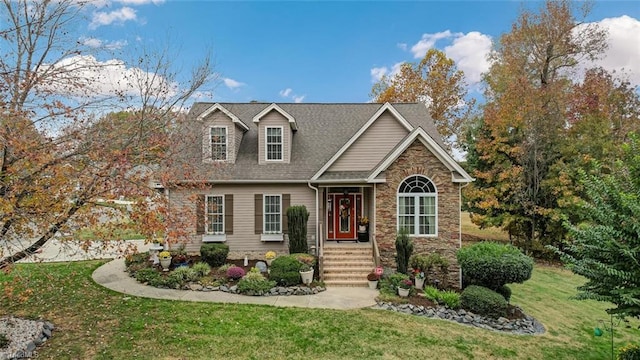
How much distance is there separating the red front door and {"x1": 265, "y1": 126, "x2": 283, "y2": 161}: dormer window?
3.26 metres

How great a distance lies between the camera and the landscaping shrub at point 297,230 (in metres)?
13.3

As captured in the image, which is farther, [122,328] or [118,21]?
[118,21]

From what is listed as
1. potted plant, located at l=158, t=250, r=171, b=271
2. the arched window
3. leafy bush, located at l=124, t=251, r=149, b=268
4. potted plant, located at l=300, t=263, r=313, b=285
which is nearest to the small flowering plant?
the arched window

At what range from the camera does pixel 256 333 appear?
761cm

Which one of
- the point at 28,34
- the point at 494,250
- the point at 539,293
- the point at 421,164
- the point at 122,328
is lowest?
the point at 539,293

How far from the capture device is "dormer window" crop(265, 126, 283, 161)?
49.9 feet

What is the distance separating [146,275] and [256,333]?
18.9 feet

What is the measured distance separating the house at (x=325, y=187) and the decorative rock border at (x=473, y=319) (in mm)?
2447

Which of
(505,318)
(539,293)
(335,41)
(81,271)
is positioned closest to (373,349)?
(505,318)

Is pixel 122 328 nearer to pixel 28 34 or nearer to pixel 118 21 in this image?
pixel 28 34

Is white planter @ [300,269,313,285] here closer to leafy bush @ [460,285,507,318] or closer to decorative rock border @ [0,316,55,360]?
leafy bush @ [460,285,507,318]

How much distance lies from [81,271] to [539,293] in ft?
57.1

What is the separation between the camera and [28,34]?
661 centimetres

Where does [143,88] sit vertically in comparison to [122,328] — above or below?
above
